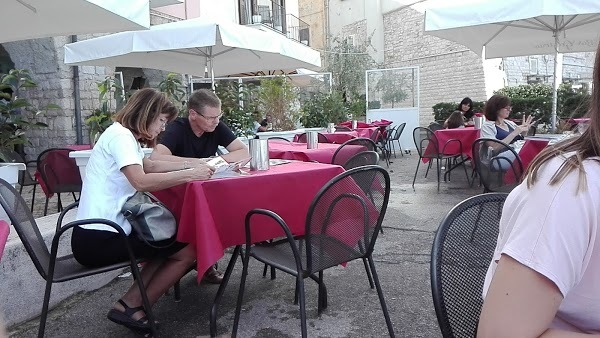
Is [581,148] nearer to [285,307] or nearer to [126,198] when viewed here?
[126,198]

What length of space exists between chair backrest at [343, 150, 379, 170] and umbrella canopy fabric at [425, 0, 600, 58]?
1.63 m

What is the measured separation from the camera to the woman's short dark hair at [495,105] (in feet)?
16.6

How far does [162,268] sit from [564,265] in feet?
7.41

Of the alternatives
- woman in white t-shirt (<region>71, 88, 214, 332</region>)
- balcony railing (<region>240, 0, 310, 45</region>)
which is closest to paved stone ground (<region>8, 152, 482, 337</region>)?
woman in white t-shirt (<region>71, 88, 214, 332</region>)

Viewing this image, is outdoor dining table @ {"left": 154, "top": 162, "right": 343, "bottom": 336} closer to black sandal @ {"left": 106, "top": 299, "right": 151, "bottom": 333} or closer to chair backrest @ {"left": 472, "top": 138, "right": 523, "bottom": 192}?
black sandal @ {"left": 106, "top": 299, "right": 151, "bottom": 333}

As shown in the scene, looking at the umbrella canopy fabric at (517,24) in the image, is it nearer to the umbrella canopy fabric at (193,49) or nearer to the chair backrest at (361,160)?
the chair backrest at (361,160)

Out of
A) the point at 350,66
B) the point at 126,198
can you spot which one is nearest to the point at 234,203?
the point at 126,198

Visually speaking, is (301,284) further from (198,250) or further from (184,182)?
(184,182)

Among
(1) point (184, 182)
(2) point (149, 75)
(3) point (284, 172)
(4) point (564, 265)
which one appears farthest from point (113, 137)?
(2) point (149, 75)

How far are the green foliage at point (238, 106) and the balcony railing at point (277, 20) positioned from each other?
822 centimetres

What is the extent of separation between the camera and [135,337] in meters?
2.57

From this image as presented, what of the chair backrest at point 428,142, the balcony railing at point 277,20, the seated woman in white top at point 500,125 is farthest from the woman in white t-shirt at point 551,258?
the balcony railing at point 277,20

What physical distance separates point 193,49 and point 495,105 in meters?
4.11

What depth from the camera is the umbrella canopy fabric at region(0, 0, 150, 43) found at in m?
3.28
